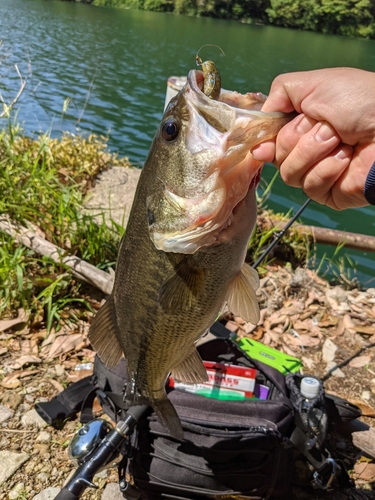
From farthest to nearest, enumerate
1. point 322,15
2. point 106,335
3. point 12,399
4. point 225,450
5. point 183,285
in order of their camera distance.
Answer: point 322,15 → point 12,399 → point 225,450 → point 106,335 → point 183,285

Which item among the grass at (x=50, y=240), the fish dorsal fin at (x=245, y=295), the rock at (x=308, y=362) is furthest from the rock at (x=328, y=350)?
the fish dorsal fin at (x=245, y=295)

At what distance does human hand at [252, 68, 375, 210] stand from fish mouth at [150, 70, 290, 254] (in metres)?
0.07

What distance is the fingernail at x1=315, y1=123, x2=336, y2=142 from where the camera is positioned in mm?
1524

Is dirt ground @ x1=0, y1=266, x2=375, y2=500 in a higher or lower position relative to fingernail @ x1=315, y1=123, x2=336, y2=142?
lower

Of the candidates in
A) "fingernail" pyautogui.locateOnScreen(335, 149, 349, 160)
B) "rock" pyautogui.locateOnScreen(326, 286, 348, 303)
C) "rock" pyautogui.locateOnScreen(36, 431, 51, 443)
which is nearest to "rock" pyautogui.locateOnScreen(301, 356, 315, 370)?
"rock" pyautogui.locateOnScreen(326, 286, 348, 303)

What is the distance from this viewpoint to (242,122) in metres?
1.47

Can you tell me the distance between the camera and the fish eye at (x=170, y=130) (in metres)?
1.62

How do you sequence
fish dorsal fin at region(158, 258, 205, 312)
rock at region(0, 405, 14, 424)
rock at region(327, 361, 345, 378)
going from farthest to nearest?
rock at region(327, 361, 345, 378) → rock at region(0, 405, 14, 424) → fish dorsal fin at region(158, 258, 205, 312)

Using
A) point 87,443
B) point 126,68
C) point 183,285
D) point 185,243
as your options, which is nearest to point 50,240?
point 87,443

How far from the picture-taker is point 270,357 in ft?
10.9

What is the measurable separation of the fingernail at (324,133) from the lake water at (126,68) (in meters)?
0.53

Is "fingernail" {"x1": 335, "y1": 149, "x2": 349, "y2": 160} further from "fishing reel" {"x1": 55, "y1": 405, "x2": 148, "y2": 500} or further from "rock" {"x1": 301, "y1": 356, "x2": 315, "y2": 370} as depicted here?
"rock" {"x1": 301, "y1": 356, "x2": 315, "y2": 370}

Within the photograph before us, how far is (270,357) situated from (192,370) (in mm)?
1273

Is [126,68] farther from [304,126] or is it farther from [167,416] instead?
[304,126]
